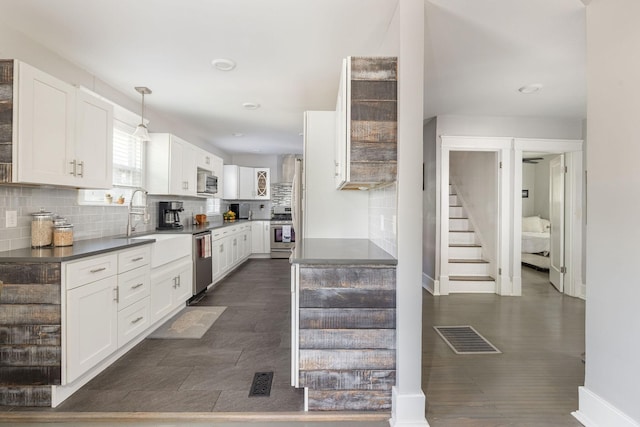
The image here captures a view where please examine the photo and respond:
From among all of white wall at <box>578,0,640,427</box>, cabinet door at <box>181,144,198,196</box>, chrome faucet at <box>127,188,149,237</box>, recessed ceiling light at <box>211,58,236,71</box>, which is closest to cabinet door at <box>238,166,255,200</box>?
cabinet door at <box>181,144,198,196</box>

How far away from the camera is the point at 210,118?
4562 millimetres

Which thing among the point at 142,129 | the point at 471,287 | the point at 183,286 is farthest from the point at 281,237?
the point at 142,129

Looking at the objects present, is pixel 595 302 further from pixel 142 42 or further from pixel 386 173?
pixel 142 42

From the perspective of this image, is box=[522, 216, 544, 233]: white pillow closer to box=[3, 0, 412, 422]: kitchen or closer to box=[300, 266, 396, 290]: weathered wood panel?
box=[3, 0, 412, 422]: kitchen

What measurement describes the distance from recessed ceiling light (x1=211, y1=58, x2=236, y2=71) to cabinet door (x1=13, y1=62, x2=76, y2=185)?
112 centimetres

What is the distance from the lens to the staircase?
14.6 feet

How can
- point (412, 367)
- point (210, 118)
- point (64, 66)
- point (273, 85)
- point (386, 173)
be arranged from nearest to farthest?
point (412, 367) → point (386, 173) → point (64, 66) → point (273, 85) → point (210, 118)

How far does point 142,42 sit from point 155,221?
243 centimetres

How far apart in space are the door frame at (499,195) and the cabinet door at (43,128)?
4053 mm

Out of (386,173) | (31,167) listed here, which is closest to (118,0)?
(31,167)

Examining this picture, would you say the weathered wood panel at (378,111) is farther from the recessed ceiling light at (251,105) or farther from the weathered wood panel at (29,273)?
the recessed ceiling light at (251,105)

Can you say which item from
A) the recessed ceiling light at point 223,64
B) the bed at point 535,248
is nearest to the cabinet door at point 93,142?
the recessed ceiling light at point 223,64

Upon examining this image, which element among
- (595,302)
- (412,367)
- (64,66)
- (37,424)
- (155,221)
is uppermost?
(64,66)

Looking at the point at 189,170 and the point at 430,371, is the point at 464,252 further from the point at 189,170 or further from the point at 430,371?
the point at 189,170
